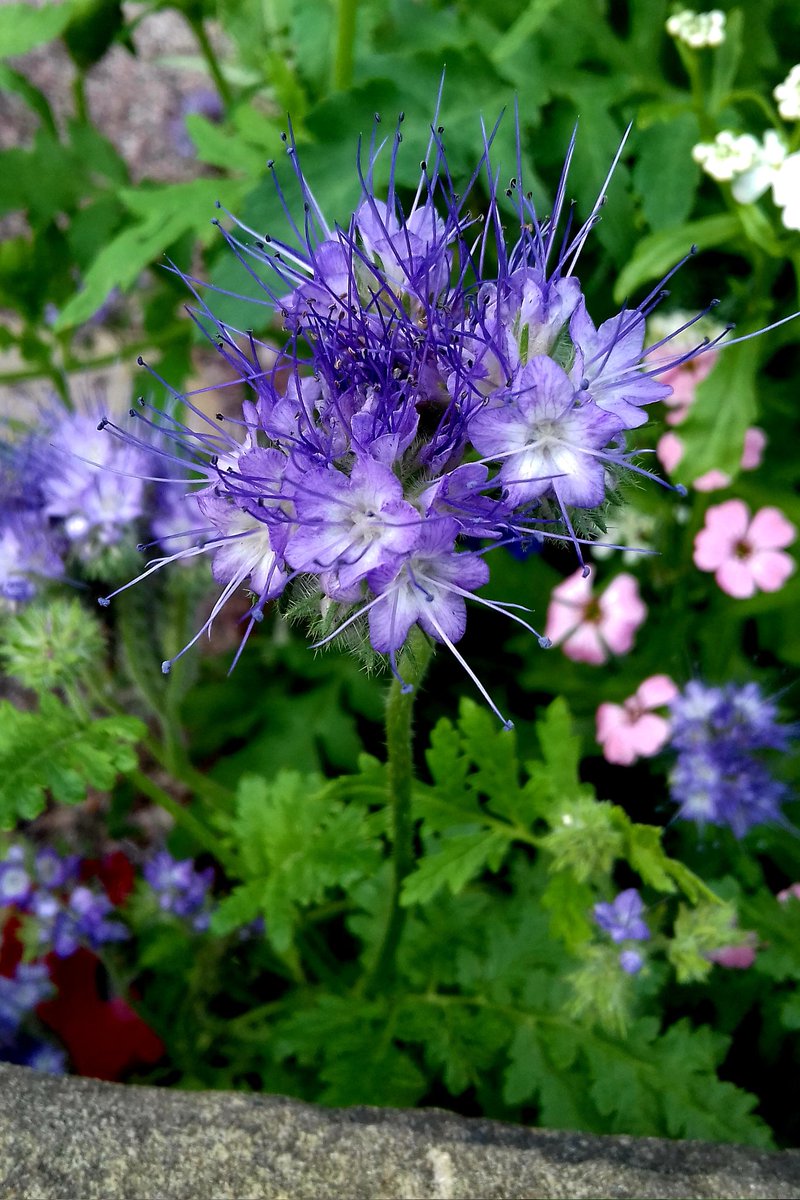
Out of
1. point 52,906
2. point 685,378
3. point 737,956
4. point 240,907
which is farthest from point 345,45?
point 737,956

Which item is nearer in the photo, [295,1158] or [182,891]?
[295,1158]

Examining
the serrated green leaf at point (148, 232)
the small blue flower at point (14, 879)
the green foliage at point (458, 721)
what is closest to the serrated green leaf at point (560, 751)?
the green foliage at point (458, 721)

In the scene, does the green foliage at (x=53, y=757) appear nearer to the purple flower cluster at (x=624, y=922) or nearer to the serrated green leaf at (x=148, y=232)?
the purple flower cluster at (x=624, y=922)

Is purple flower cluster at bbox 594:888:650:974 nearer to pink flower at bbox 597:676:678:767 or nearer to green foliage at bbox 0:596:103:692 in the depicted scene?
pink flower at bbox 597:676:678:767

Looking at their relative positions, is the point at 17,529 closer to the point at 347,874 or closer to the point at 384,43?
the point at 347,874

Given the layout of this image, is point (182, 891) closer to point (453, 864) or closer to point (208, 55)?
point (453, 864)

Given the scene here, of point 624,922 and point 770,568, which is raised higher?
point 770,568
